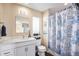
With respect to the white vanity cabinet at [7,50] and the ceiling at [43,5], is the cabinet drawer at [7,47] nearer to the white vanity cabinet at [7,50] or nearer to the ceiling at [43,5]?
the white vanity cabinet at [7,50]

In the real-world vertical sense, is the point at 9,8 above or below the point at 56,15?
above

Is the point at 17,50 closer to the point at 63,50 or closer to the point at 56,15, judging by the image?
the point at 63,50

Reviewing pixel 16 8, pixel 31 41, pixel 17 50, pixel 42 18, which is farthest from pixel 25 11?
pixel 17 50

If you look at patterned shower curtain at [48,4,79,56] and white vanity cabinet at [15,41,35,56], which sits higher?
patterned shower curtain at [48,4,79,56]

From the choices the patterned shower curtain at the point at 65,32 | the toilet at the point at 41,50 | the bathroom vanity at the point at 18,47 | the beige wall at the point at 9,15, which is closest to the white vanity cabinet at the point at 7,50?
the bathroom vanity at the point at 18,47

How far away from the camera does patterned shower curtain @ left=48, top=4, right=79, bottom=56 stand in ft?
4.32

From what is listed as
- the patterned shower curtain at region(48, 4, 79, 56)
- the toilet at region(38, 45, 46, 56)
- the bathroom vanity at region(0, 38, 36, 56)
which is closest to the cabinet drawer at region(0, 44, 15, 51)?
the bathroom vanity at region(0, 38, 36, 56)

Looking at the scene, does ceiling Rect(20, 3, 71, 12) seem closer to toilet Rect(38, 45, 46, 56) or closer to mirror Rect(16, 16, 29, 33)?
mirror Rect(16, 16, 29, 33)

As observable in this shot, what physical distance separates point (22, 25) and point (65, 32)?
0.66 m

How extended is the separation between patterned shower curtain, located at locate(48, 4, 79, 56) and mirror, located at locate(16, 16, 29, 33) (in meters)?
0.36

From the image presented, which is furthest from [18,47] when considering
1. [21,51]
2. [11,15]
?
[11,15]

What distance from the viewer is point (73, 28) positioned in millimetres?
1318

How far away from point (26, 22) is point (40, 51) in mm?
499

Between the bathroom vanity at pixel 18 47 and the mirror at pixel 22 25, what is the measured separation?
14 cm
